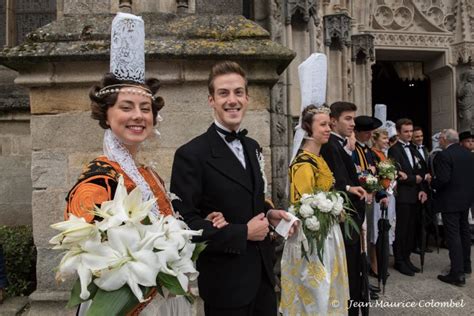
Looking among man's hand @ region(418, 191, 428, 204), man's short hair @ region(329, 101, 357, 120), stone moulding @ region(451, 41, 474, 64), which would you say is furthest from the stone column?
stone moulding @ region(451, 41, 474, 64)

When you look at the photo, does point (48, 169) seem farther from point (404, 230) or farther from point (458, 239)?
point (458, 239)

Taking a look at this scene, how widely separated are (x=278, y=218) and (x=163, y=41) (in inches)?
64.0

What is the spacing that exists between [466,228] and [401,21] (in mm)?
7687

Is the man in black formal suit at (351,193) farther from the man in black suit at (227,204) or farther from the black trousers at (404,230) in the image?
the black trousers at (404,230)

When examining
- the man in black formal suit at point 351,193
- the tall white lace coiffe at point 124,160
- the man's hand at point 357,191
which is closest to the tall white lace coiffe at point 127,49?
the tall white lace coiffe at point 124,160

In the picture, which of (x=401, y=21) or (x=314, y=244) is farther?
(x=401, y=21)

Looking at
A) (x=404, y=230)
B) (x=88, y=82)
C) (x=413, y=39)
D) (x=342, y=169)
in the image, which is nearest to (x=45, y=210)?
(x=88, y=82)

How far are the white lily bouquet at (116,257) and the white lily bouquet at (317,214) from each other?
66.6 inches

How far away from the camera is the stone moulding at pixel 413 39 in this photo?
1112 centimetres

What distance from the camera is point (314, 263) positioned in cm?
323

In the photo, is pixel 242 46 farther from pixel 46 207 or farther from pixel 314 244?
pixel 46 207

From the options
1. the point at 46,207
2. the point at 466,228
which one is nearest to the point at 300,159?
the point at 46,207

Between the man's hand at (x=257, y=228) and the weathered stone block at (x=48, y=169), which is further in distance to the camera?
the weathered stone block at (x=48, y=169)

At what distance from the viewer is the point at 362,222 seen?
3.85 meters
